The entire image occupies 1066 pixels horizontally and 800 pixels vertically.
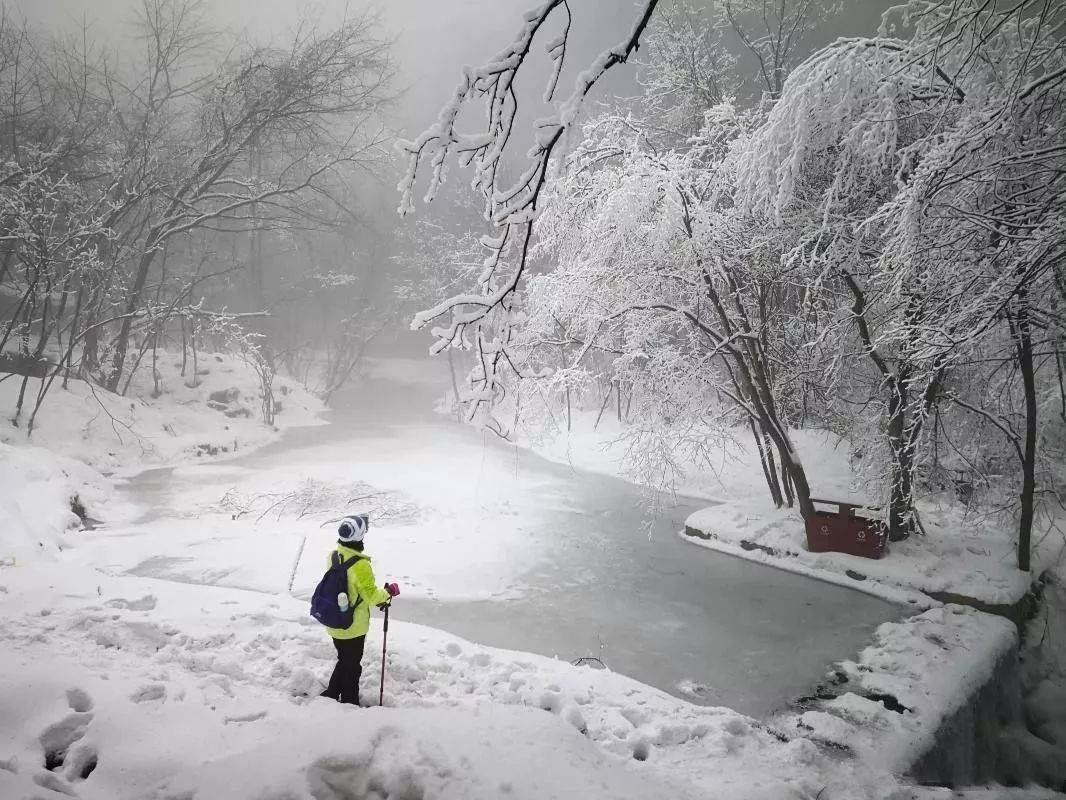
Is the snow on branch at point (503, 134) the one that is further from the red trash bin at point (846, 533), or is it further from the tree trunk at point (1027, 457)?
A: the red trash bin at point (846, 533)

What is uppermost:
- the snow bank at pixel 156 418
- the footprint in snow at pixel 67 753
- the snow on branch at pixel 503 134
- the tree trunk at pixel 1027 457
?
the snow on branch at pixel 503 134

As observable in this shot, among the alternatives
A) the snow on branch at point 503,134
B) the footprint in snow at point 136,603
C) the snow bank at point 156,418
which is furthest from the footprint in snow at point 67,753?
the snow bank at point 156,418

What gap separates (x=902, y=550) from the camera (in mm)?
8703

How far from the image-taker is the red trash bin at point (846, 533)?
8.58 metres

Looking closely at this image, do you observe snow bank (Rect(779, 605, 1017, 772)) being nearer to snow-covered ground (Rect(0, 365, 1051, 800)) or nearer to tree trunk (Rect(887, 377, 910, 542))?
snow-covered ground (Rect(0, 365, 1051, 800))

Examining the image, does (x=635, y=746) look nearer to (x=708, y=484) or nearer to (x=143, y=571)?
(x=143, y=571)

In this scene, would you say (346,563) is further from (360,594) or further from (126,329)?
(126,329)

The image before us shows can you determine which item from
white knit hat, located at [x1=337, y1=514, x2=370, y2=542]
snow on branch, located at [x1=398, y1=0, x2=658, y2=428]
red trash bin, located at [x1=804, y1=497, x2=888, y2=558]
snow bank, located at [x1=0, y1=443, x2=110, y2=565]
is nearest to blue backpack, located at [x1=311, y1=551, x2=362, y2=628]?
white knit hat, located at [x1=337, y1=514, x2=370, y2=542]

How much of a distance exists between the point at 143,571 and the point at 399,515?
438cm

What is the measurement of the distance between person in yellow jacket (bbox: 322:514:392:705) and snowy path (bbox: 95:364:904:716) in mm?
2364

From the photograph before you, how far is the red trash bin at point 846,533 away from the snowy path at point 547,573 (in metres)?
0.93

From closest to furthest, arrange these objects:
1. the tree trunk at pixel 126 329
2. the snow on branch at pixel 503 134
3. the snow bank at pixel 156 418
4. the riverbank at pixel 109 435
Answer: the snow on branch at pixel 503 134, the riverbank at pixel 109 435, the snow bank at pixel 156 418, the tree trunk at pixel 126 329

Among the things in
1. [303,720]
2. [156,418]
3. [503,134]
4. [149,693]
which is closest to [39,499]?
[149,693]

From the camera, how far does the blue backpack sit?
4.05 metres
